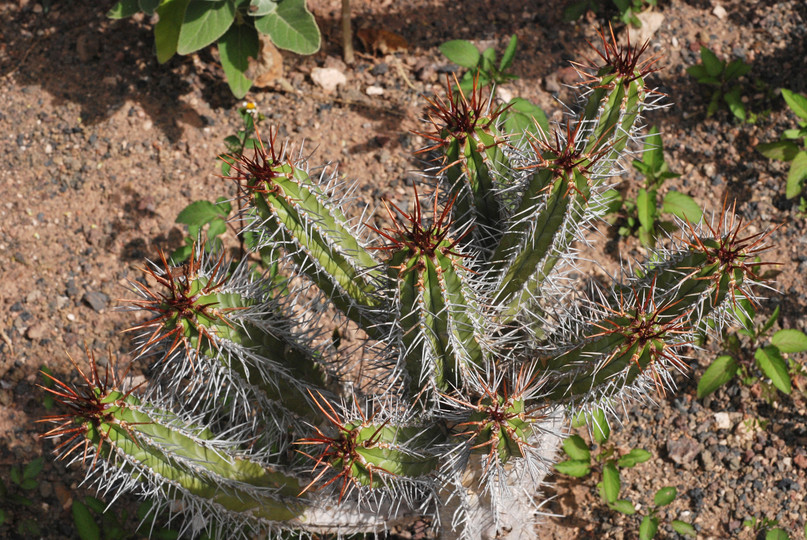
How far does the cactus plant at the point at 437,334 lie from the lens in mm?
1785

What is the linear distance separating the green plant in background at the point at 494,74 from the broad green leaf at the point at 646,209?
0.58 meters

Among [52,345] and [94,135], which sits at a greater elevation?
[94,135]

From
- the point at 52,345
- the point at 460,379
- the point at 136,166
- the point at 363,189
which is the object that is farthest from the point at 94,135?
the point at 460,379

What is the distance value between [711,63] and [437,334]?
2820 millimetres

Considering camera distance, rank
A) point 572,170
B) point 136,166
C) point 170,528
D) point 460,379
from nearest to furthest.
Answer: point 572,170
point 460,379
point 170,528
point 136,166

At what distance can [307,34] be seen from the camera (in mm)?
3387

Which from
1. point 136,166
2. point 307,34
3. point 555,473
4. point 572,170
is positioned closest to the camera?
point 572,170

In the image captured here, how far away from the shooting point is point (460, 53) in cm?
347

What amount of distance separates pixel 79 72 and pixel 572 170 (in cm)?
327

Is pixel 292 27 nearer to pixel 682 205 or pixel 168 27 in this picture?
pixel 168 27

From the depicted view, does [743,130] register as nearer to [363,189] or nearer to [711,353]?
[711,353]

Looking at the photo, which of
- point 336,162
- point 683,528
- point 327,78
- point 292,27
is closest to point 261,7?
point 292,27

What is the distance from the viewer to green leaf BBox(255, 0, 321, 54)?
3.38 m

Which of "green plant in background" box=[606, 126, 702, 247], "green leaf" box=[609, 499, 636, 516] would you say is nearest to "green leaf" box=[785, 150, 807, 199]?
"green plant in background" box=[606, 126, 702, 247]
